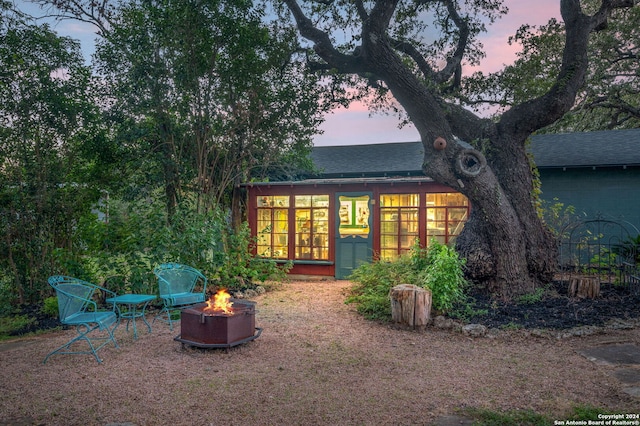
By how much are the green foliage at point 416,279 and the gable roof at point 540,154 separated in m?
3.43

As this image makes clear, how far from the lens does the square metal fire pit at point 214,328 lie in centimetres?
472

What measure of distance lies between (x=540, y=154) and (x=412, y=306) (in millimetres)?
7972

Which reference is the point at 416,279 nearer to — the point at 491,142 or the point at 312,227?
the point at 491,142

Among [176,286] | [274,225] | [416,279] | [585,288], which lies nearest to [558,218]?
[585,288]

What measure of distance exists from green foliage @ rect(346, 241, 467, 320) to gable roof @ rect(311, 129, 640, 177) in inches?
135

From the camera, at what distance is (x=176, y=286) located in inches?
240

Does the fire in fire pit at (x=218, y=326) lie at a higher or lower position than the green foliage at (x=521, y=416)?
higher

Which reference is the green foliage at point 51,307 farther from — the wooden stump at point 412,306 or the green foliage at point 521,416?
the green foliage at point 521,416

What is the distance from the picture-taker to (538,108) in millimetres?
7160

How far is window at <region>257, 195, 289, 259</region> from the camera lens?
10.8 m

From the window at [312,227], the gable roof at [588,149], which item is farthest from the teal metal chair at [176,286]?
the gable roof at [588,149]

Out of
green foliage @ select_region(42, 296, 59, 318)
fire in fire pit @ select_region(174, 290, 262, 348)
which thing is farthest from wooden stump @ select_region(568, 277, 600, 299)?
green foliage @ select_region(42, 296, 59, 318)

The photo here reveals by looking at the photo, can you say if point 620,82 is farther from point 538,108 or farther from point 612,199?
point 538,108

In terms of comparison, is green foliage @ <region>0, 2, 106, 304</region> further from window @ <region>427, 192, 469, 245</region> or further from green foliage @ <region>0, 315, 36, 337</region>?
window @ <region>427, 192, 469, 245</region>
